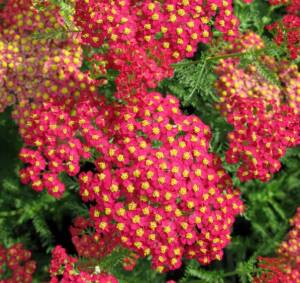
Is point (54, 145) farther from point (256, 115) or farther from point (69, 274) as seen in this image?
point (256, 115)

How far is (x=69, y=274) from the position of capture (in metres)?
3.93

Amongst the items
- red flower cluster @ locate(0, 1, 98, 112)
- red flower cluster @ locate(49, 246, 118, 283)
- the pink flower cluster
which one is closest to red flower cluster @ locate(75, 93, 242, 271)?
the pink flower cluster

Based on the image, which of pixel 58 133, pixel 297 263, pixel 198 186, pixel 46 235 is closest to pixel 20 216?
pixel 46 235

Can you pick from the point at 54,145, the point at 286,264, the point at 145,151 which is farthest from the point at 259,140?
the point at 54,145

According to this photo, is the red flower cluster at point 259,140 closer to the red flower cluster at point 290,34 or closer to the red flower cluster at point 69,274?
the red flower cluster at point 290,34

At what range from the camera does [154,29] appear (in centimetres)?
414

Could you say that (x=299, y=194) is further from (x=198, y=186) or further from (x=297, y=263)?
(x=198, y=186)

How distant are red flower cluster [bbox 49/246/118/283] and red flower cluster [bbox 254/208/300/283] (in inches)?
54.0

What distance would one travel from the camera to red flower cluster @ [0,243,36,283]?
4879mm

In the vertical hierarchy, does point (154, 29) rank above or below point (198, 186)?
above

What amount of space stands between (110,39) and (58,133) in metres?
0.95

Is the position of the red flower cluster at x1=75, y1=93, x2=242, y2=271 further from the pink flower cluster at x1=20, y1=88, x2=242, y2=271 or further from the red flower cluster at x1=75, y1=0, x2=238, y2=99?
the red flower cluster at x1=75, y1=0, x2=238, y2=99

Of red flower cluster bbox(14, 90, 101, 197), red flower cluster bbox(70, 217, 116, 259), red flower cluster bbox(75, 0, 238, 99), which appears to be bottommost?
red flower cluster bbox(70, 217, 116, 259)

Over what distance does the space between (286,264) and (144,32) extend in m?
2.70
